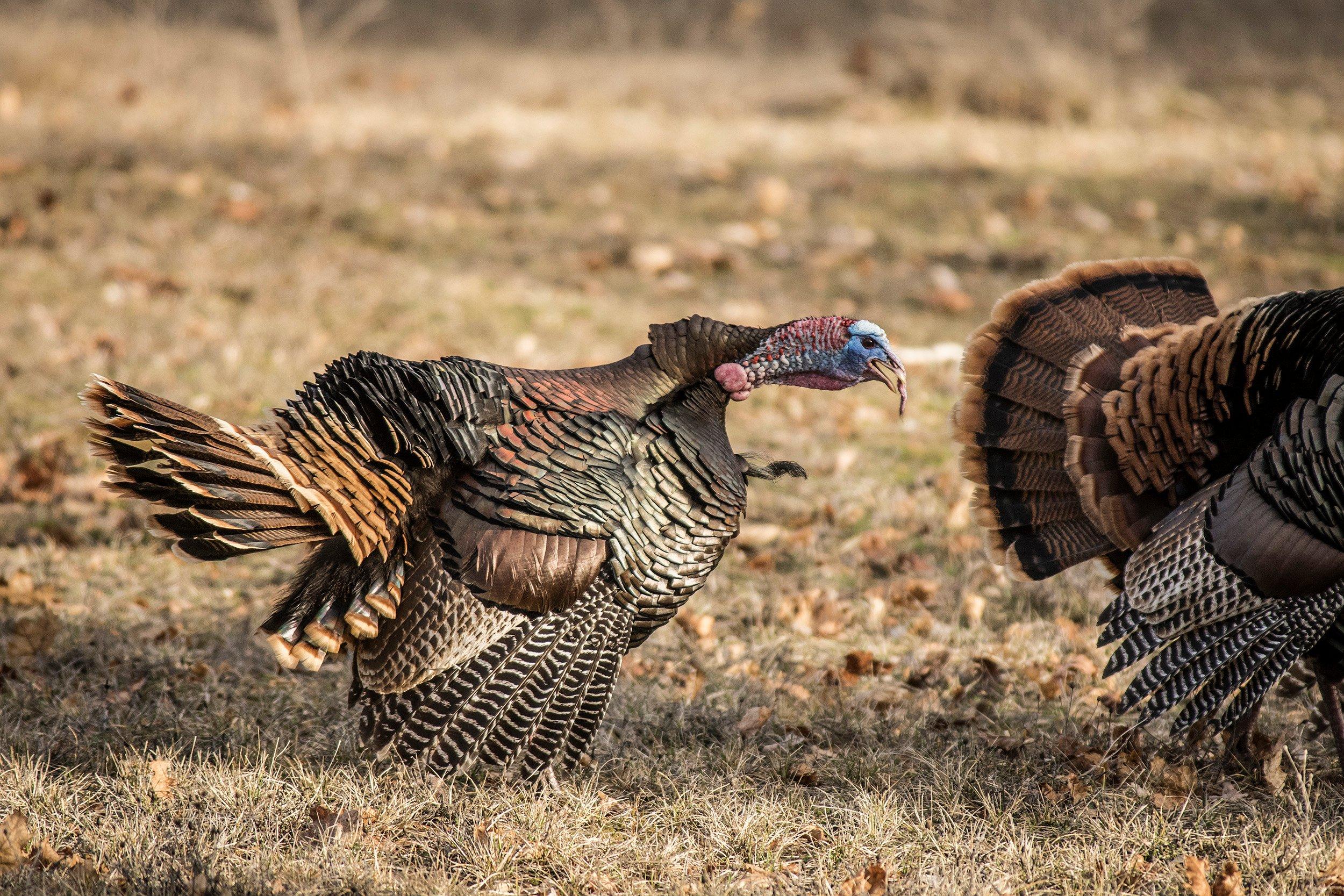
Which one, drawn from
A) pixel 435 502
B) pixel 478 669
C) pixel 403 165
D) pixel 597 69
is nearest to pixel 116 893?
pixel 478 669

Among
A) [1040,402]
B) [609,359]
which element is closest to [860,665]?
[1040,402]

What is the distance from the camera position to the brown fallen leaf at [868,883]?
2.68m

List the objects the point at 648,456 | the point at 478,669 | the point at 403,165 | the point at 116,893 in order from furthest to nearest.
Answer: the point at 403,165 → the point at 648,456 → the point at 478,669 → the point at 116,893

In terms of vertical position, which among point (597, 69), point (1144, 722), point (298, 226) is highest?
point (597, 69)

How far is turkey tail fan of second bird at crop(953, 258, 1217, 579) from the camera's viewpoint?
3299mm

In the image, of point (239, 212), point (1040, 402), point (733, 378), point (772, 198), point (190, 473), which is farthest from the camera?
point (772, 198)

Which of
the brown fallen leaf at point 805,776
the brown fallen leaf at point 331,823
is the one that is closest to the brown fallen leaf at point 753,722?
the brown fallen leaf at point 805,776

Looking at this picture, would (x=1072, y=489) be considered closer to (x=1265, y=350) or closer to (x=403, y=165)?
(x=1265, y=350)

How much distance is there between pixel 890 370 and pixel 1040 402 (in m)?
0.51

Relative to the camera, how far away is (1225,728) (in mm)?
3107

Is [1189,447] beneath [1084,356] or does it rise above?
beneath

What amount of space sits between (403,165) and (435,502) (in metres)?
6.08

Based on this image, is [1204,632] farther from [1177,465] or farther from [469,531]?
[469,531]

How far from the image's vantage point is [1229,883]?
2.66 m
